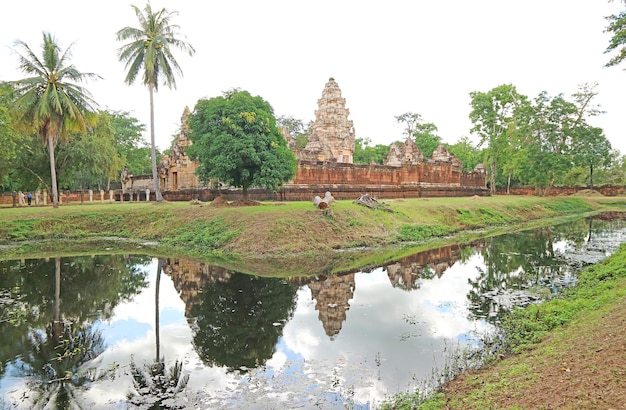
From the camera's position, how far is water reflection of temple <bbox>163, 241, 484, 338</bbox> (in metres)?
10.2

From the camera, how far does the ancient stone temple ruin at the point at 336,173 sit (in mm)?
27422

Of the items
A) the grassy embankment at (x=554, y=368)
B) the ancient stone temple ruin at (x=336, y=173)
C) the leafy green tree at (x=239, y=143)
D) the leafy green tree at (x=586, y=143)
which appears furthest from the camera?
the leafy green tree at (x=586, y=143)

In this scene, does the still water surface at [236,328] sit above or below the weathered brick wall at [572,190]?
below

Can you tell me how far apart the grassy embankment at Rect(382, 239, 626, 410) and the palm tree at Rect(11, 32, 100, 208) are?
23849 millimetres

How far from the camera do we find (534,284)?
40.1 feet

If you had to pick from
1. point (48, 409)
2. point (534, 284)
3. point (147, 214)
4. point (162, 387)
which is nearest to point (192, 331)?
point (162, 387)

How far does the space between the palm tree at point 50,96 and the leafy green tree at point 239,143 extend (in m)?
8.17

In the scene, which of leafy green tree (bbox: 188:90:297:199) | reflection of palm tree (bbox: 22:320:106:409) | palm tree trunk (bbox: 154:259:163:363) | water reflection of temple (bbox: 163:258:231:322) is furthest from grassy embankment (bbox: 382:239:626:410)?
leafy green tree (bbox: 188:90:297:199)

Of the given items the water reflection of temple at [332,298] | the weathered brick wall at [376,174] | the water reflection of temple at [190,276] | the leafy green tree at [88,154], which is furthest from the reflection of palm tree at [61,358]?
the leafy green tree at [88,154]

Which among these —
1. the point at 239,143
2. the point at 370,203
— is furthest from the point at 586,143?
the point at 239,143

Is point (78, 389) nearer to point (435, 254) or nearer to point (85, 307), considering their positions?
point (85, 307)

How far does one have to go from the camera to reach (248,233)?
1802 cm

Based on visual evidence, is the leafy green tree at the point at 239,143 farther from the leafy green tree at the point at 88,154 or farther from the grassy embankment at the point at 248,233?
the leafy green tree at the point at 88,154

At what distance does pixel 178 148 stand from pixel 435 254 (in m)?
18.5
